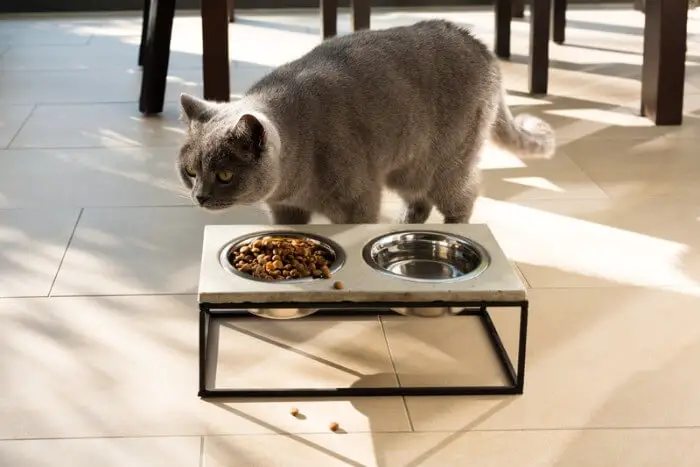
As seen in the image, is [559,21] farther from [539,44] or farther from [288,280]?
[288,280]

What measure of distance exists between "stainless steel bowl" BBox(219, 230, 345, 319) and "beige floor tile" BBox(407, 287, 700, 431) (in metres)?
0.27

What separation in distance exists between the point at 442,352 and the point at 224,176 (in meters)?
0.54

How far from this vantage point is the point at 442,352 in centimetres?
191

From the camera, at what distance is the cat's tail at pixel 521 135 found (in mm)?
2441

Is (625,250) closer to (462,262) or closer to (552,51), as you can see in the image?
(462,262)

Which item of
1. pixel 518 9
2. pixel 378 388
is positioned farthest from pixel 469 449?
pixel 518 9

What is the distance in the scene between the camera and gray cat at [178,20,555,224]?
72.7 inches

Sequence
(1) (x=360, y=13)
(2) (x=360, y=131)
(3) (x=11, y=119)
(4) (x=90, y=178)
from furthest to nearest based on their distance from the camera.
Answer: (1) (x=360, y=13) → (3) (x=11, y=119) → (4) (x=90, y=178) → (2) (x=360, y=131)

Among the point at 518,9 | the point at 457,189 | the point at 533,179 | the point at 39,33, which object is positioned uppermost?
the point at 518,9

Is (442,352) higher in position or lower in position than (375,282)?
lower

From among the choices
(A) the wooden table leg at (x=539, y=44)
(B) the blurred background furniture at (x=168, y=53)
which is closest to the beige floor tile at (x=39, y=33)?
(B) the blurred background furniture at (x=168, y=53)

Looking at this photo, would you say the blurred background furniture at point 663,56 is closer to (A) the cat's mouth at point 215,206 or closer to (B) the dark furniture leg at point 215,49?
(B) the dark furniture leg at point 215,49

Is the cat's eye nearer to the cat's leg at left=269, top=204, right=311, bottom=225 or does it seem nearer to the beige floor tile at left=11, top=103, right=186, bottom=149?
the cat's leg at left=269, top=204, right=311, bottom=225

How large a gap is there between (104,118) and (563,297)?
1869 millimetres
